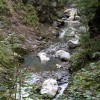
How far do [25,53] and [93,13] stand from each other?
3.78 metres

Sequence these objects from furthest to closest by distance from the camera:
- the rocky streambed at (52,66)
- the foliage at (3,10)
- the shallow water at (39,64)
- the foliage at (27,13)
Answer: the foliage at (27,13)
the foliage at (3,10)
the shallow water at (39,64)
the rocky streambed at (52,66)

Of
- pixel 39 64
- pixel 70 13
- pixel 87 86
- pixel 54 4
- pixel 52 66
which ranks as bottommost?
pixel 87 86

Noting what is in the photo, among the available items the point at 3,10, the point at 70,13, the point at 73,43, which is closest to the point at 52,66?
the point at 73,43

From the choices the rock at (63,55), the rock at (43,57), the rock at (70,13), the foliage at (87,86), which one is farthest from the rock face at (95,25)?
the rock at (70,13)

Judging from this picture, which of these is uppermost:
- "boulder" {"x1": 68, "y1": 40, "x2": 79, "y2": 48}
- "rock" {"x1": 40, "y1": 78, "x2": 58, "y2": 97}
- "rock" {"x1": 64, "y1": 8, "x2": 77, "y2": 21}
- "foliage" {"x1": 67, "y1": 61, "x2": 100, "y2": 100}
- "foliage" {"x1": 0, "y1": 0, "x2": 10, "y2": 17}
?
"rock" {"x1": 64, "y1": 8, "x2": 77, "y2": 21}

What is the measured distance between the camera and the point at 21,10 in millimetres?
14453

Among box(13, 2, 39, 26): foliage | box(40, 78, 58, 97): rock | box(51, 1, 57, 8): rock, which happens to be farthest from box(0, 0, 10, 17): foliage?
box(40, 78, 58, 97): rock

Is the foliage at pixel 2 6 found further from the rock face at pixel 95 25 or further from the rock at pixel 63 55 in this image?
the rock face at pixel 95 25

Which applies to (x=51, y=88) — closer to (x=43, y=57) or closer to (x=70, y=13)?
(x=43, y=57)

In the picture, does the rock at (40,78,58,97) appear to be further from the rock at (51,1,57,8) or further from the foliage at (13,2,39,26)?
the rock at (51,1,57,8)

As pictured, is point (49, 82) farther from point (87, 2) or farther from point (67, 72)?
point (87, 2)

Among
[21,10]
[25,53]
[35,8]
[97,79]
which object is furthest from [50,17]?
[97,79]

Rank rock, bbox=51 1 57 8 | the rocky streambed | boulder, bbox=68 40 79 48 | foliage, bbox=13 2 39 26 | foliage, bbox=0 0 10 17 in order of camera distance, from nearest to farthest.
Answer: the rocky streambed < boulder, bbox=68 40 79 48 < foliage, bbox=0 0 10 17 < foliage, bbox=13 2 39 26 < rock, bbox=51 1 57 8

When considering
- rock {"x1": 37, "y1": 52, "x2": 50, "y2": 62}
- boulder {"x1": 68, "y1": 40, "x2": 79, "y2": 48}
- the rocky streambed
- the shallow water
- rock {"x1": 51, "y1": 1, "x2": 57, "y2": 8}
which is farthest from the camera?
rock {"x1": 51, "y1": 1, "x2": 57, "y2": 8}
